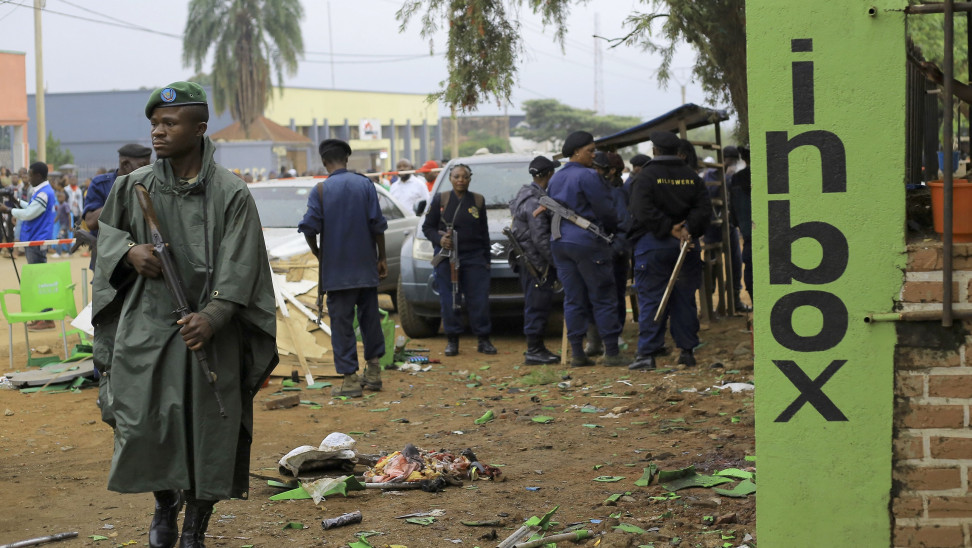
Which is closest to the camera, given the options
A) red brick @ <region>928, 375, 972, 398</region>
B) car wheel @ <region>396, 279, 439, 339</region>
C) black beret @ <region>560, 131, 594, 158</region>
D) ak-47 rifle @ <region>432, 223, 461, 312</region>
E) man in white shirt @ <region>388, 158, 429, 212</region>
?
red brick @ <region>928, 375, 972, 398</region>

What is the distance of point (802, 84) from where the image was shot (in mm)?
3783

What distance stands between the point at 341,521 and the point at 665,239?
489 centimetres

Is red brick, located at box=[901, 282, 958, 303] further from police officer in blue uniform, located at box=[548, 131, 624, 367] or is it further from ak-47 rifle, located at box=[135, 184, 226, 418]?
police officer in blue uniform, located at box=[548, 131, 624, 367]

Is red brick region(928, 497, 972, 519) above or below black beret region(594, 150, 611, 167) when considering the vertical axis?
below

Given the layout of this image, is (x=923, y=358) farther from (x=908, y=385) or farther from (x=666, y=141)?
(x=666, y=141)

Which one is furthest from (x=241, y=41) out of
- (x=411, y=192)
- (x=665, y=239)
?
(x=665, y=239)

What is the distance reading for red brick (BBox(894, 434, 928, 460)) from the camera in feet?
12.3

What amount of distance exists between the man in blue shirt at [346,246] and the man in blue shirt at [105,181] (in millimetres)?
1308

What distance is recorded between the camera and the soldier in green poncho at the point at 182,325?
432cm

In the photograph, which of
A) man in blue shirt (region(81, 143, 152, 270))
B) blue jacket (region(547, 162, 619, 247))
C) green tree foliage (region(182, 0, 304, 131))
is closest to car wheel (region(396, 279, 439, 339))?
blue jacket (region(547, 162, 619, 247))

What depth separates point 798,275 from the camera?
385cm

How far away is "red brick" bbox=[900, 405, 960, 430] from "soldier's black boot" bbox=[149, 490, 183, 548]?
9.45 ft

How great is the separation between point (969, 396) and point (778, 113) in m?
1.14

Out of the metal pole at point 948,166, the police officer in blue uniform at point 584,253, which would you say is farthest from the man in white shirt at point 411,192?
the metal pole at point 948,166
